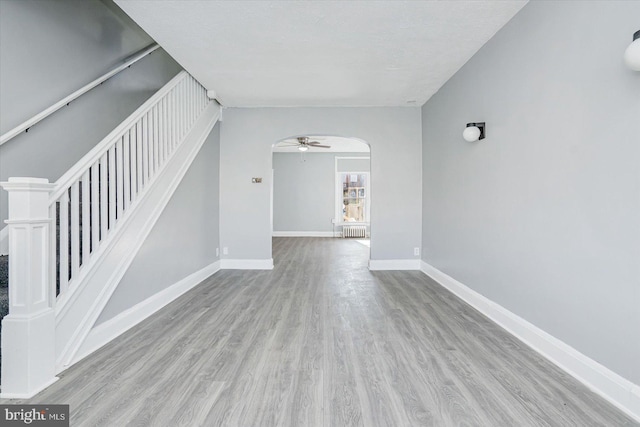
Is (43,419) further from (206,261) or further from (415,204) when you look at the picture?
(415,204)

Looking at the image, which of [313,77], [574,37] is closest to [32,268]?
[313,77]

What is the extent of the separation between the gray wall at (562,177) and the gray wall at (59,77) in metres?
4.09

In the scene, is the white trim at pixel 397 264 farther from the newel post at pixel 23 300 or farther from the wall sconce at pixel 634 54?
the newel post at pixel 23 300

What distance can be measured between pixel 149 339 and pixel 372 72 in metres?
3.49

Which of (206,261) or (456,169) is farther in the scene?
(206,261)

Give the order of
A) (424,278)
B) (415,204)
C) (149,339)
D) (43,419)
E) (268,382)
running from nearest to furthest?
1. (43,419)
2. (268,382)
3. (149,339)
4. (424,278)
5. (415,204)

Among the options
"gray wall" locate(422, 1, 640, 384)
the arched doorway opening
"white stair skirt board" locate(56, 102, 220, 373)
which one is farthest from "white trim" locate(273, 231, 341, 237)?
"gray wall" locate(422, 1, 640, 384)

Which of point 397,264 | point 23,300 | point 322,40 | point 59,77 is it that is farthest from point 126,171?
point 397,264

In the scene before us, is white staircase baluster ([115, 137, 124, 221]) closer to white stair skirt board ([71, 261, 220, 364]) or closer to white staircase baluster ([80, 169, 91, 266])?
white staircase baluster ([80, 169, 91, 266])

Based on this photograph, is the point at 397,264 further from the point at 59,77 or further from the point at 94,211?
the point at 59,77

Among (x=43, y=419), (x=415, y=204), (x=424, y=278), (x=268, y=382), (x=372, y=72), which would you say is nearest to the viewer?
(x=43, y=419)

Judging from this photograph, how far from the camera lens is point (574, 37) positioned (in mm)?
1937

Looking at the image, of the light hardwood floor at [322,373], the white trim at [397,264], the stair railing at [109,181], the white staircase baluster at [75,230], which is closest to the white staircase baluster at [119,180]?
the stair railing at [109,181]

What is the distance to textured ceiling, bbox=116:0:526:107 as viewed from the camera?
2.46m
